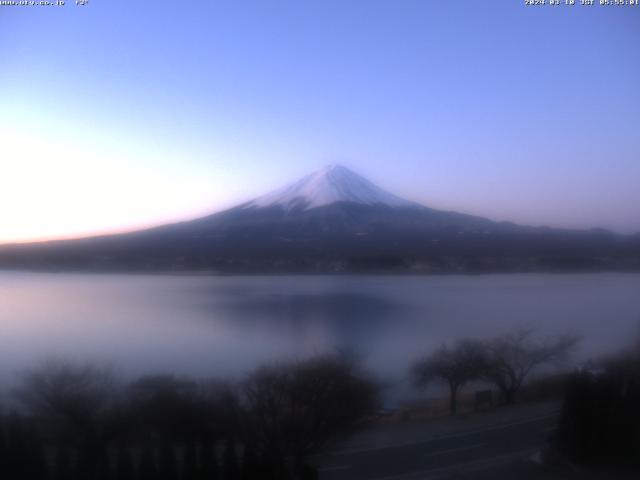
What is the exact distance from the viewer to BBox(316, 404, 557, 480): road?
8.46 feet

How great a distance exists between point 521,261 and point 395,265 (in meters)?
0.95

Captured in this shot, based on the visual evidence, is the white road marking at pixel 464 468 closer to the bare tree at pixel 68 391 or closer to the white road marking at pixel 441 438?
the white road marking at pixel 441 438

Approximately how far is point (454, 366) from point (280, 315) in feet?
3.53

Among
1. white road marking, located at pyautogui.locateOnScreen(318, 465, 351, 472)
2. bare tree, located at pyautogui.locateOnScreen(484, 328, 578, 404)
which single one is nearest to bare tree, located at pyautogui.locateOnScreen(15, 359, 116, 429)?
white road marking, located at pyautogui.locateOnScreen(318, 465, 351, 472)

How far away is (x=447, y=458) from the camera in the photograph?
265 centimetres

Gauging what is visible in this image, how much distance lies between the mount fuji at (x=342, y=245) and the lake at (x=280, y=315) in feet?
0.31

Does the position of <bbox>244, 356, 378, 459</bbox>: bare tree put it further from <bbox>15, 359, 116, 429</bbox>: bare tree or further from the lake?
<bbox>15, 359, 116, 429</bbox>: bare tree

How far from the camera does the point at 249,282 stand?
370 centimetres

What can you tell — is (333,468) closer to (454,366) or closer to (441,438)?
(441,438)

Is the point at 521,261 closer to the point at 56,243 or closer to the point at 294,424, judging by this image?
the point at 294,424

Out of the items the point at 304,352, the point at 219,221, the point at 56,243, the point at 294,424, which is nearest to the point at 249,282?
the point at 219,221

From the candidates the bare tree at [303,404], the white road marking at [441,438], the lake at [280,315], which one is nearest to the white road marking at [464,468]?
the white road marking at [441,438]

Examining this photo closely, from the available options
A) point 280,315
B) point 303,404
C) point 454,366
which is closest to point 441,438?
point 454,366

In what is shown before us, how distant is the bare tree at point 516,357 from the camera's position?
321 centimetres
